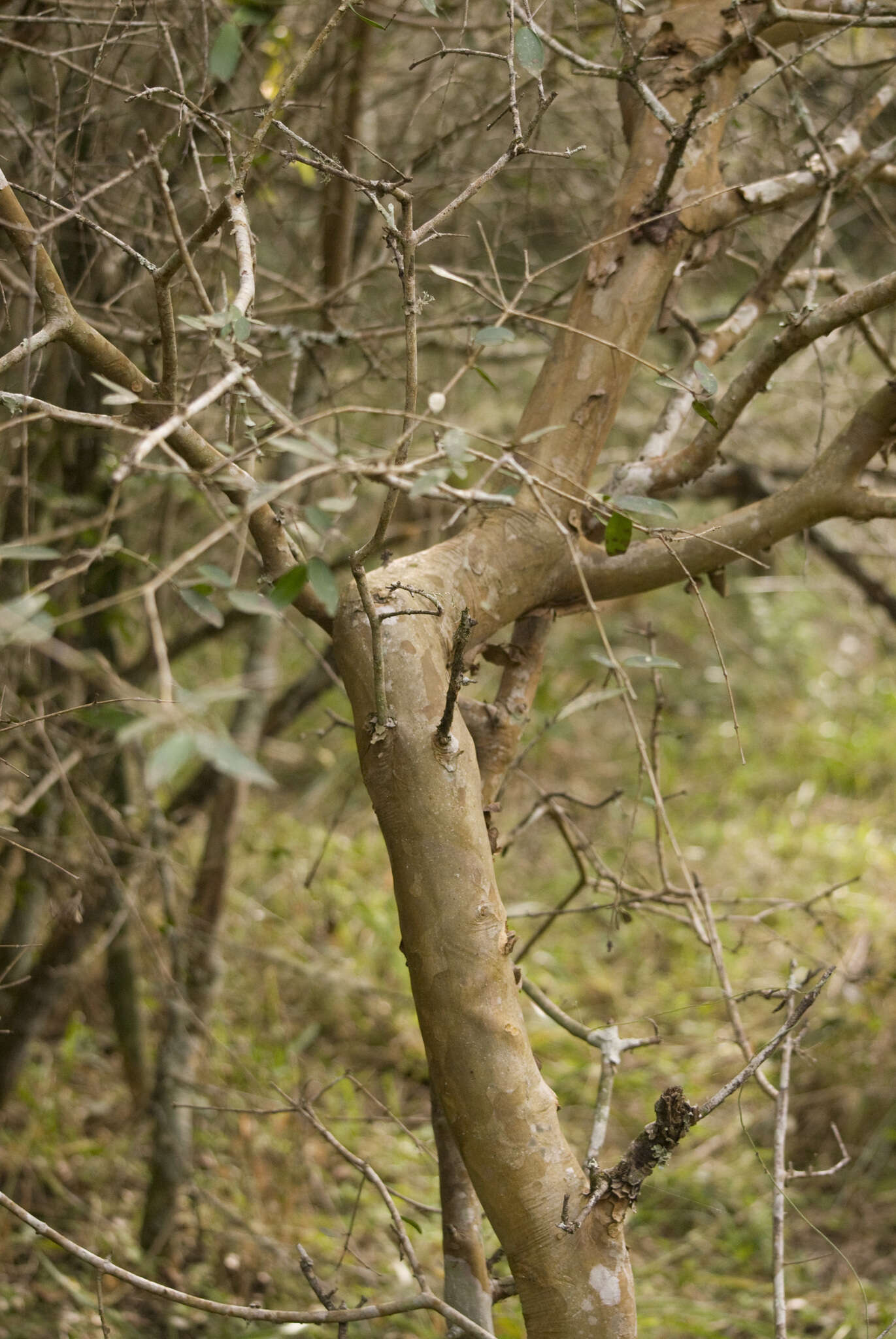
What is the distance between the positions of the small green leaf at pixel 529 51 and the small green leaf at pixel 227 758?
1.06 metres

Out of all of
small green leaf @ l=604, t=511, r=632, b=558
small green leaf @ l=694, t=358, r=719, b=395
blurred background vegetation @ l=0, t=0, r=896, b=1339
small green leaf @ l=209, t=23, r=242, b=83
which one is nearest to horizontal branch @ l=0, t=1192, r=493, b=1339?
blurred background vegetation @ l=0, t=0, r=896, b=1339

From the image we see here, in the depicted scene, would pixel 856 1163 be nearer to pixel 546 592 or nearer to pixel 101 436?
pixel 546 592

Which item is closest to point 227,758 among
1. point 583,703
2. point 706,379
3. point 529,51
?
point 706,379

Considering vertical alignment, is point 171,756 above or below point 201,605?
below

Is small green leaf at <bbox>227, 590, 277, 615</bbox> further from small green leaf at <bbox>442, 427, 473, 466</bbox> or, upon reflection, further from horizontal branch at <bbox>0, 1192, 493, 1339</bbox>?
horizontal branch at <bbox>0, 1192, 493, 1339</bbox>

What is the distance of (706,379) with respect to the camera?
139cm

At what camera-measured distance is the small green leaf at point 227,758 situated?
25.9 inches

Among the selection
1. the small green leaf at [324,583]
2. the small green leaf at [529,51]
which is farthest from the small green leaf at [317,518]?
the small green leaf at [529,51]

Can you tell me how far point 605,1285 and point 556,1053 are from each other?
2603 millimetres

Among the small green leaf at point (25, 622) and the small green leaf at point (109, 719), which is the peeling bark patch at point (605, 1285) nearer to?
the small green leaf at point (109, 719)

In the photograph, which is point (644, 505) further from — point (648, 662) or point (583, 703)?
point (583, 703)

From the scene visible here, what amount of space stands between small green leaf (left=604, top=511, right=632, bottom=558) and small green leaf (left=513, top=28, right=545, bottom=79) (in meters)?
0.62

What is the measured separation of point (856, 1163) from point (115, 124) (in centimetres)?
368

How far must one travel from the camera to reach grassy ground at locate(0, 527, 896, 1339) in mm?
2592
